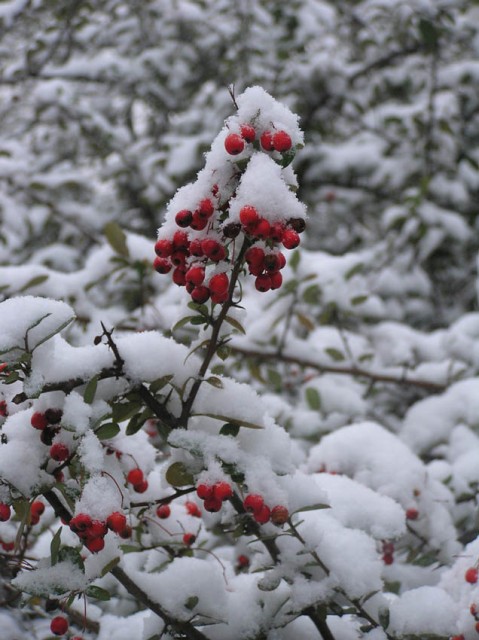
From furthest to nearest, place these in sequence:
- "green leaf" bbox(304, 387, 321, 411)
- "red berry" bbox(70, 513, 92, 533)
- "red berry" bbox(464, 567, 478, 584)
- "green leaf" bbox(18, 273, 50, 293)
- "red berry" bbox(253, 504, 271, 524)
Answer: "green leaf" bbox(304, 387, 321, 411) < "green leaf" bbox(18, 273, 50, 293) < "red berry" bbox(464, 567, 478, 584) < "red berry" bbox(253, 504, 271, 524) < "red berry" bbox(70, 513, 92, 533)

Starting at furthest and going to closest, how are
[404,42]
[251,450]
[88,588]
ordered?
1. [404,42]
2. [251,450]
3. [88,588]

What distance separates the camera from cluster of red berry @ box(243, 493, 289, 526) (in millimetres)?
1148

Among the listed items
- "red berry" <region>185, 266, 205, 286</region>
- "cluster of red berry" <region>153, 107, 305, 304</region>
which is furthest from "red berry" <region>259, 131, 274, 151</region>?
"red berry" <region>185, 266, 205, 286</region>

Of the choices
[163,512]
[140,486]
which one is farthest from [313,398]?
[140,486]

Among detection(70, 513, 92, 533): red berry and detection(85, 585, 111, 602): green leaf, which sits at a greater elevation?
detection(70, 513, 92, 533): red berry

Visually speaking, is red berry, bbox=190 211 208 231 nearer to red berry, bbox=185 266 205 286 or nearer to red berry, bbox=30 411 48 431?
red berry, bbox=185 266 205 286

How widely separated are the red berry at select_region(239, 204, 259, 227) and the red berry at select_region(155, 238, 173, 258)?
0.18 m

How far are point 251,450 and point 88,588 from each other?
0.41 metres

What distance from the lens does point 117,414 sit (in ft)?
3.88

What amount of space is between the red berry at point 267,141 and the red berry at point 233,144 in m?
0.06

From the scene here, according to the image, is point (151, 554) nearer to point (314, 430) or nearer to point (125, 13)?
point (314, 430)

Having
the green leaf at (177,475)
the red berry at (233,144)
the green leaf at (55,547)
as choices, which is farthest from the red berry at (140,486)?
the red berry at (233,144)

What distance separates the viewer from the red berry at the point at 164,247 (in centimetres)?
109

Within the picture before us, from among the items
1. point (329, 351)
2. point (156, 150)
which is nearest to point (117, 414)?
point (329, 351)
